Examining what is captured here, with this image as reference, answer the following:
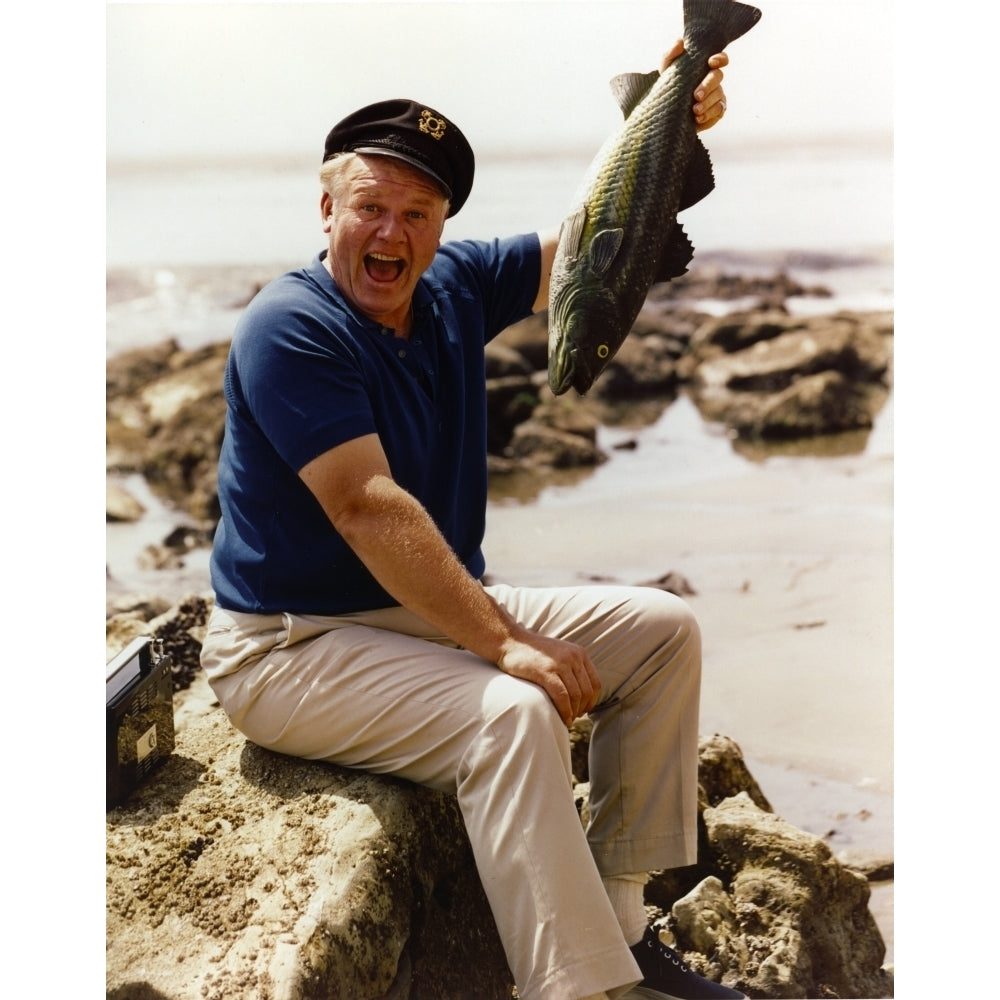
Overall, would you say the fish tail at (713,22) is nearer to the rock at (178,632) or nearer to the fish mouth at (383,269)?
the fish mouth at (383,269)

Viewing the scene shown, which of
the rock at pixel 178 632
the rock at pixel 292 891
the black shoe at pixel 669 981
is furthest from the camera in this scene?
the rock at pixel 178 632

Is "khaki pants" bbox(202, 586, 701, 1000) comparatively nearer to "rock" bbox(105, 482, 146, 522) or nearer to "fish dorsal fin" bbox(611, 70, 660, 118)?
"fish dorsal fin" bbox(611, 70, 660, 118)

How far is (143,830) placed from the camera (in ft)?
10.4

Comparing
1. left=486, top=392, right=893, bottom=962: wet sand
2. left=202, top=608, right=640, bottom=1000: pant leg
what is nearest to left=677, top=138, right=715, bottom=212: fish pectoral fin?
left=202, top=608, right=640, bottom=1000: pant leg

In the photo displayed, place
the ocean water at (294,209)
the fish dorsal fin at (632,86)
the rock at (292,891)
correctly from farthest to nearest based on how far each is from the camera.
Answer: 1. the ocean water at (294,209)
2. the fish dorsal fin at (632,86)
3. the rock at (292,891)

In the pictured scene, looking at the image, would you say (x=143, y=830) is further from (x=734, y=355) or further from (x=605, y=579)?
(x=734, y=355)

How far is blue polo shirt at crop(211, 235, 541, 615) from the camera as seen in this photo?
2.94 m

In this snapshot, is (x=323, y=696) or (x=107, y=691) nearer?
(x=323, y=696)

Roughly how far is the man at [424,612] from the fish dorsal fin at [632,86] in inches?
6.0

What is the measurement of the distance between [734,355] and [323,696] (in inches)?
346

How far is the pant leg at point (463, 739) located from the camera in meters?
2.67

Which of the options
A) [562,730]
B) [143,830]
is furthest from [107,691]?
[562,730]

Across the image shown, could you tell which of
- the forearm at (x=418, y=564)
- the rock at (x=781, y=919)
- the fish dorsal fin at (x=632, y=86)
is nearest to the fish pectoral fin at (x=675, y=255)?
the fish dorsal fin at (x=632, y=86)

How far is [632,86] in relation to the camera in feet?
10.6
